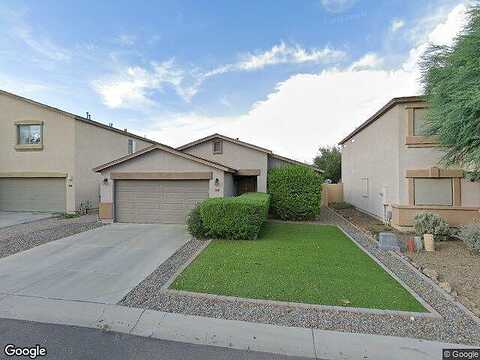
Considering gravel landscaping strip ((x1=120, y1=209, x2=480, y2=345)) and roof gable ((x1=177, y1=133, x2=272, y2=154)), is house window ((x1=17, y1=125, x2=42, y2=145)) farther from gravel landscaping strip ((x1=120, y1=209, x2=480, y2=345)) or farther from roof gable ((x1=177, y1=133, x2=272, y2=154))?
gravel landscaping strip ((x1=120, y1=209, x2=480, y2=345))

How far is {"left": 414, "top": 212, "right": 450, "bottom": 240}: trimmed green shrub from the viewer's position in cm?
959

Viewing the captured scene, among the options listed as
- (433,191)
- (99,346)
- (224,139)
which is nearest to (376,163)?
(433,191)

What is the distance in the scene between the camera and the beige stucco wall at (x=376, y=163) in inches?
472

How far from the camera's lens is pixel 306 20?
11984mm

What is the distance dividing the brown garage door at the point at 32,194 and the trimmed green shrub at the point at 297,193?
12738 mm

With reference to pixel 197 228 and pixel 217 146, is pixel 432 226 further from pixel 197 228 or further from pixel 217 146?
pixel 217 146

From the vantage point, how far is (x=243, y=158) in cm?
1648

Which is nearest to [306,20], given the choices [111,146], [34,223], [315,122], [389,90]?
[389,90]

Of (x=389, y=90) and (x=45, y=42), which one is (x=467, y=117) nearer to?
(x=389, y=90)

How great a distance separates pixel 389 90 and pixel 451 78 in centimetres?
586

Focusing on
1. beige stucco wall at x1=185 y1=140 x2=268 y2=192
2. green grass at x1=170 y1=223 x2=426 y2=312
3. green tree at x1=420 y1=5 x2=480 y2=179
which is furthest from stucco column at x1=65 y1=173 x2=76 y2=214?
green tree at x1=420 y1=5 x2=480 y2=179

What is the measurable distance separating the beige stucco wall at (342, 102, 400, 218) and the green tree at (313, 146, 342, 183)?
49.4 feet

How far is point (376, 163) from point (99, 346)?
1486cm

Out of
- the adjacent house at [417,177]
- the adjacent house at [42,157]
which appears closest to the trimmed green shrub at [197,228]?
the adjacent house at [417,177]
